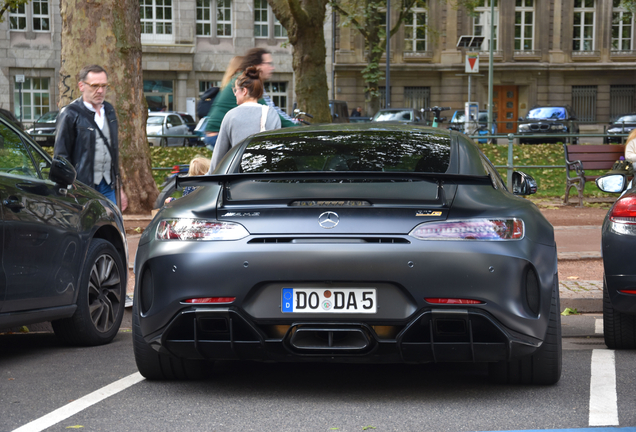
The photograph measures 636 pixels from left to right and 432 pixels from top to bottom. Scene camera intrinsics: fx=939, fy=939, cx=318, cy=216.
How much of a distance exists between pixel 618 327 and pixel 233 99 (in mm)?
3480

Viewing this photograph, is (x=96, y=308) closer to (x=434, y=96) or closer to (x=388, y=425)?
(x=388, y=425)

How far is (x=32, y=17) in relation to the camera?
1858 inches

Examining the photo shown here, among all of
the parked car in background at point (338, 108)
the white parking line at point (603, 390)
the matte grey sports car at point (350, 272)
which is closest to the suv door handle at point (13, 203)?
the matte grey sports car at point (350, 272)

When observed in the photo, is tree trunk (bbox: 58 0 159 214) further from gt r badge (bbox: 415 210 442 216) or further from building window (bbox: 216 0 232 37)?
building window (bbox: 216 0 232 37)

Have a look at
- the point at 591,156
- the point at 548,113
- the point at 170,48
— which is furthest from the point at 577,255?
the point at 170,48

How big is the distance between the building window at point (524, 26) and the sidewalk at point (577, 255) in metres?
43.2

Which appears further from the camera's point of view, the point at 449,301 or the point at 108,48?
the point at 108,48

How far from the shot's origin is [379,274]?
4.06 metres

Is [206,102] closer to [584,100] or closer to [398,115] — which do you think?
[398,115]

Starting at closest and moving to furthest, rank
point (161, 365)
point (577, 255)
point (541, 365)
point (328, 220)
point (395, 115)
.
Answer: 1. point (328, 220)
2. point (541, 365)
3. point (161, 365)
4. point (577, 255)
5. point (395, 115)

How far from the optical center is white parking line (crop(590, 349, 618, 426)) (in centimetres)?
403

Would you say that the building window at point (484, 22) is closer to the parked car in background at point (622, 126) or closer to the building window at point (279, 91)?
the building window at point (279, 91)

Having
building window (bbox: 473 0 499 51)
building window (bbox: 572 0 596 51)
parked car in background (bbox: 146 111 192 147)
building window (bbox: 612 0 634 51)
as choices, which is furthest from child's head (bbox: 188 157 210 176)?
building window (bbox: 612 0 634 51)

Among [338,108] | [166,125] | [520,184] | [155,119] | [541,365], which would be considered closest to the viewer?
[541,365]
